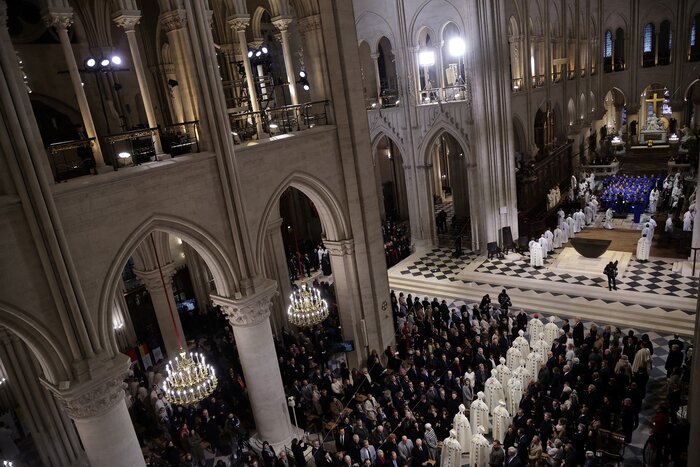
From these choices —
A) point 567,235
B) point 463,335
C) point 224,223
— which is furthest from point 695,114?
point 224,223

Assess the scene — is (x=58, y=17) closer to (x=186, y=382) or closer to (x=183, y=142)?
(x=183, y=142)

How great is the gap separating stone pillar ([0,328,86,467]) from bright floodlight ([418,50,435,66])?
1785 centimetres

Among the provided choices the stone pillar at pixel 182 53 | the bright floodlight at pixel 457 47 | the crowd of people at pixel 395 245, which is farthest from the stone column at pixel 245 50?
the bright floodlight at pixel 457 47

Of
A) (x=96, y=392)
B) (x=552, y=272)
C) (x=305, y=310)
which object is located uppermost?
(x=96, y=392)

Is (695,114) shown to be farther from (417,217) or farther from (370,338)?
(370,338)

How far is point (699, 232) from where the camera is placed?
17219 mm

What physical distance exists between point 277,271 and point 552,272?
1059 centimetres

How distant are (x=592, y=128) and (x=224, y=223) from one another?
35.0 meters

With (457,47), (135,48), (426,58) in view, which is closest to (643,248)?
(457,47)

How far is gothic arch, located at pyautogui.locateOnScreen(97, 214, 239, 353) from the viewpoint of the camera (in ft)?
Answer: 29.0

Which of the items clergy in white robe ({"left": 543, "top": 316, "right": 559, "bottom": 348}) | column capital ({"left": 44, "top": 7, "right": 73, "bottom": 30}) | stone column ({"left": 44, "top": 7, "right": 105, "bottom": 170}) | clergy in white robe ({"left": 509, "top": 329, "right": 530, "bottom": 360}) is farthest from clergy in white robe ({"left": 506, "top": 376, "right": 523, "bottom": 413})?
column capital ({"left": 44, "top": 7, "right": 73, "bottom": 30})

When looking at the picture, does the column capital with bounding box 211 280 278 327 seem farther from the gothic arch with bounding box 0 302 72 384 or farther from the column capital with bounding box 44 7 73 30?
the column capital with bounding box 44 7 73 30

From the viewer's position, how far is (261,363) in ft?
37.5

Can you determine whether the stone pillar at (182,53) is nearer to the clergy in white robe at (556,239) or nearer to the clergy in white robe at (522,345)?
the clergy in white robe at (522,345)
